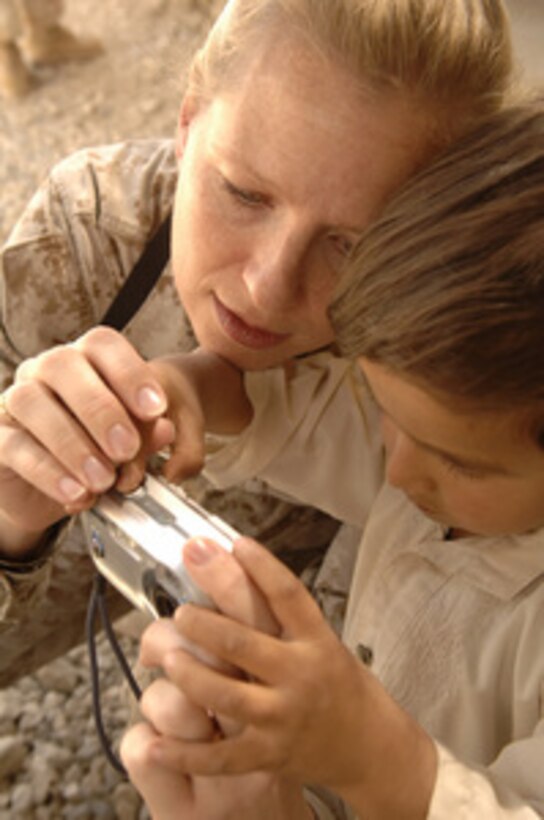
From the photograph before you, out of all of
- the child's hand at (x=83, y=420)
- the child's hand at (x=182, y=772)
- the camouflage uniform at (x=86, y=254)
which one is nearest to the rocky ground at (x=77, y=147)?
the camouflage uniform at (x=86, y=254)

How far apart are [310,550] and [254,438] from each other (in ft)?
1.08

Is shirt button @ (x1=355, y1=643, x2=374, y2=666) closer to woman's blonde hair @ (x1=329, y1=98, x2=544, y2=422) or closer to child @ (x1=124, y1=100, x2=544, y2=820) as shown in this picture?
child @ (x1=124, y1=100, x2=544, y2=820)

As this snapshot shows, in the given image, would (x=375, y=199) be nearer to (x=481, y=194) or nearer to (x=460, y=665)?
(x=481, y=194)

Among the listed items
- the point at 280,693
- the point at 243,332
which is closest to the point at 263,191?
the point at 243,332

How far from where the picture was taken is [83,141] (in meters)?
2.15

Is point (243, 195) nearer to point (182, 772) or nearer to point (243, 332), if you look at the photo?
point (243, 332)

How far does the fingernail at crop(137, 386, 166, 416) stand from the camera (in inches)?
22.2

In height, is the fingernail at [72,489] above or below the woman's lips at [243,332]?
above

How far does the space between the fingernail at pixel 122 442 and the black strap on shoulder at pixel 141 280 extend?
0.36m

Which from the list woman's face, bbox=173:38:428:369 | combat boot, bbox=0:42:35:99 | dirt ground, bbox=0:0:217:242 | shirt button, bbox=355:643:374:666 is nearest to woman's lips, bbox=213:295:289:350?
woman's face, bbox=173:38:428:369

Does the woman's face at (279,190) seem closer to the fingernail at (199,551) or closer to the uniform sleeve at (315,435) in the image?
the uniform sleeve at (315,435)

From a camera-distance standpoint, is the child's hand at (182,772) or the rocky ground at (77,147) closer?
the child's hand at (182,772)

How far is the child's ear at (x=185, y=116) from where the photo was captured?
733mm

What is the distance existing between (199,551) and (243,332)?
290 millimetres
